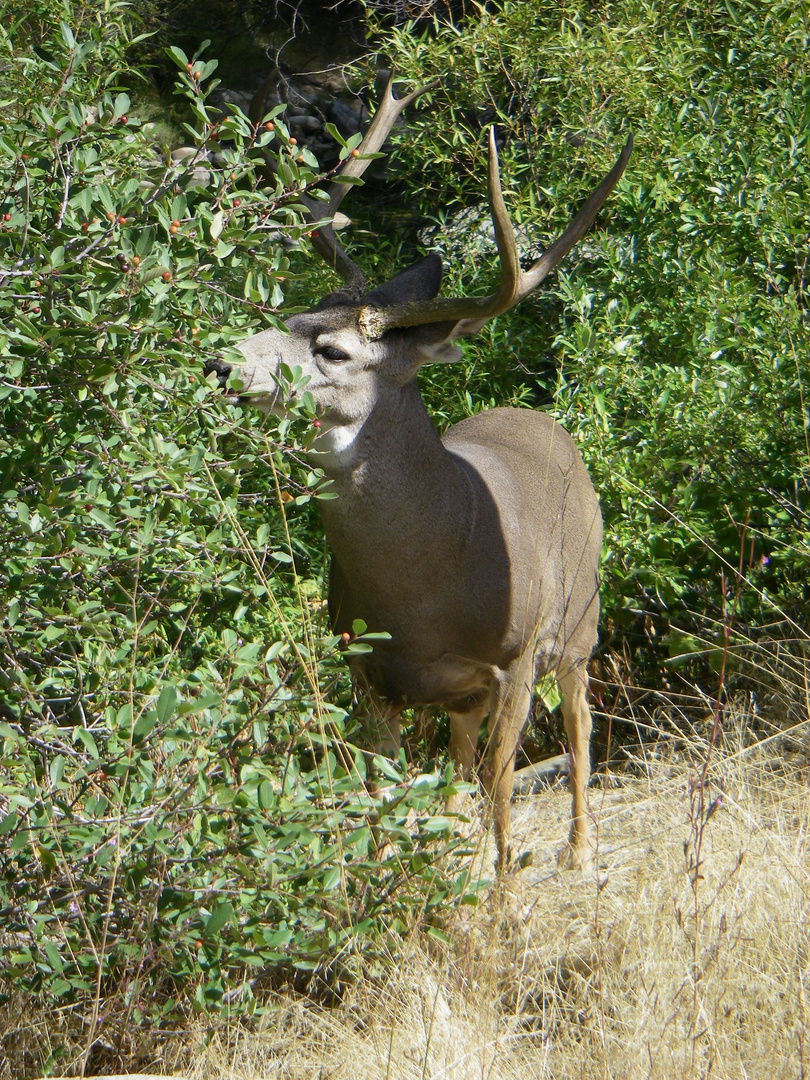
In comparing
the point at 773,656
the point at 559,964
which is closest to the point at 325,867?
the point at 559,964

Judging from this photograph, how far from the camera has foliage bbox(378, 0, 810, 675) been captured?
5.70m

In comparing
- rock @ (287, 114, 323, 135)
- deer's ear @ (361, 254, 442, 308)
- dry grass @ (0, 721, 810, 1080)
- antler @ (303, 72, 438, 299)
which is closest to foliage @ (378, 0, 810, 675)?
antler @ (303, 72, 438, 299)

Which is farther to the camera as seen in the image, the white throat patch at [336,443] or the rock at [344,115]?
the rock at [344,115]

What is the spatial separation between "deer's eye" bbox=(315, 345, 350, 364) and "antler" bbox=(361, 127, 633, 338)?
0.16m

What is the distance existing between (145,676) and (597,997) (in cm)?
147

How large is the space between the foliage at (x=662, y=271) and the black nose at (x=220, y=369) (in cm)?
256

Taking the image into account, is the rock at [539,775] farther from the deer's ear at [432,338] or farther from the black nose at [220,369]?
the black nose at [220,369]

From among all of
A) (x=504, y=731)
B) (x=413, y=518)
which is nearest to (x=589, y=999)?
(x=504, y=731)

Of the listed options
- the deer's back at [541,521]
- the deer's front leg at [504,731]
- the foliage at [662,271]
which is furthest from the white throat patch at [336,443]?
the foliage at [662,271]

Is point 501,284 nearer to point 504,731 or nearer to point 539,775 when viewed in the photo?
point 504,731

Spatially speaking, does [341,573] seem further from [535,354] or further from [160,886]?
[535,354]

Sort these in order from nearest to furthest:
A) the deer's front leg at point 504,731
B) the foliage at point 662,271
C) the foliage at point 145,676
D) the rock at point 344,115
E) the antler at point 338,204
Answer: the foliage at point 145,676, the deer's front leg at point 504,731, the antler at point 338,204, the foliage at point 662,271, the rock at point 344,115

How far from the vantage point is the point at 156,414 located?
3594 mm

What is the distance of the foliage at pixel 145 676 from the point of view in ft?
9.20
